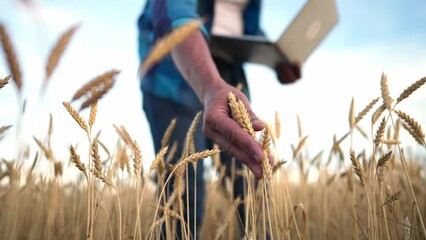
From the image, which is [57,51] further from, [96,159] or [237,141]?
[237,141]

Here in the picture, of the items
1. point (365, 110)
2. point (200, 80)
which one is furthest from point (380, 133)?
point (200, 80)

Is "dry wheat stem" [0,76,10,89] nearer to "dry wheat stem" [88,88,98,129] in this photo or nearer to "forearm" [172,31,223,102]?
"dry wheat stem" [88,88,98,129]

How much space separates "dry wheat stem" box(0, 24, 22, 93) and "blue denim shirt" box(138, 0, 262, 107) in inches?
21.7

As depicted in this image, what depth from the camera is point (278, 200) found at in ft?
3.64

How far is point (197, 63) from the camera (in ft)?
3.11

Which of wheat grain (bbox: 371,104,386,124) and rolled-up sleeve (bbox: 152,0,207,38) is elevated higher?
rolled-up sleeve (bbox: 152,0,207,38)

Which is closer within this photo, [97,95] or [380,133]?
[97,95]

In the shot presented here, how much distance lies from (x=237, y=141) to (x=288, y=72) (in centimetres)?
101

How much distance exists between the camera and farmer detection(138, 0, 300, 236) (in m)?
0.71

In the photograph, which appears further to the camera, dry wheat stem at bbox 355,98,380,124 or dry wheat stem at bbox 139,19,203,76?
dry wheat stem at bbox 355,98,380,124

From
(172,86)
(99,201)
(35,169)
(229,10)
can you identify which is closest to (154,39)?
(172,86)

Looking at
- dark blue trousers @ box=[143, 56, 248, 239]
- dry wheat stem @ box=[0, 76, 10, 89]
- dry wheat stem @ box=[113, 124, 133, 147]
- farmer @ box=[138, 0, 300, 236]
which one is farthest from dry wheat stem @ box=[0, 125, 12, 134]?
dark blue trousers @ box=[143, 56, 248, 239]

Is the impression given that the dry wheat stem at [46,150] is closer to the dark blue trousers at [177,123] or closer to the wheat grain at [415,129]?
the dark blue trousers at [177,123]

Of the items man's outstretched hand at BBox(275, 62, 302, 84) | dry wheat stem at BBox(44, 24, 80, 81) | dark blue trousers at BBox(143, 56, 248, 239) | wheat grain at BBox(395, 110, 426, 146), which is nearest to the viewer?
dry wheat stem at BBox(44, 24, 80, 81)
